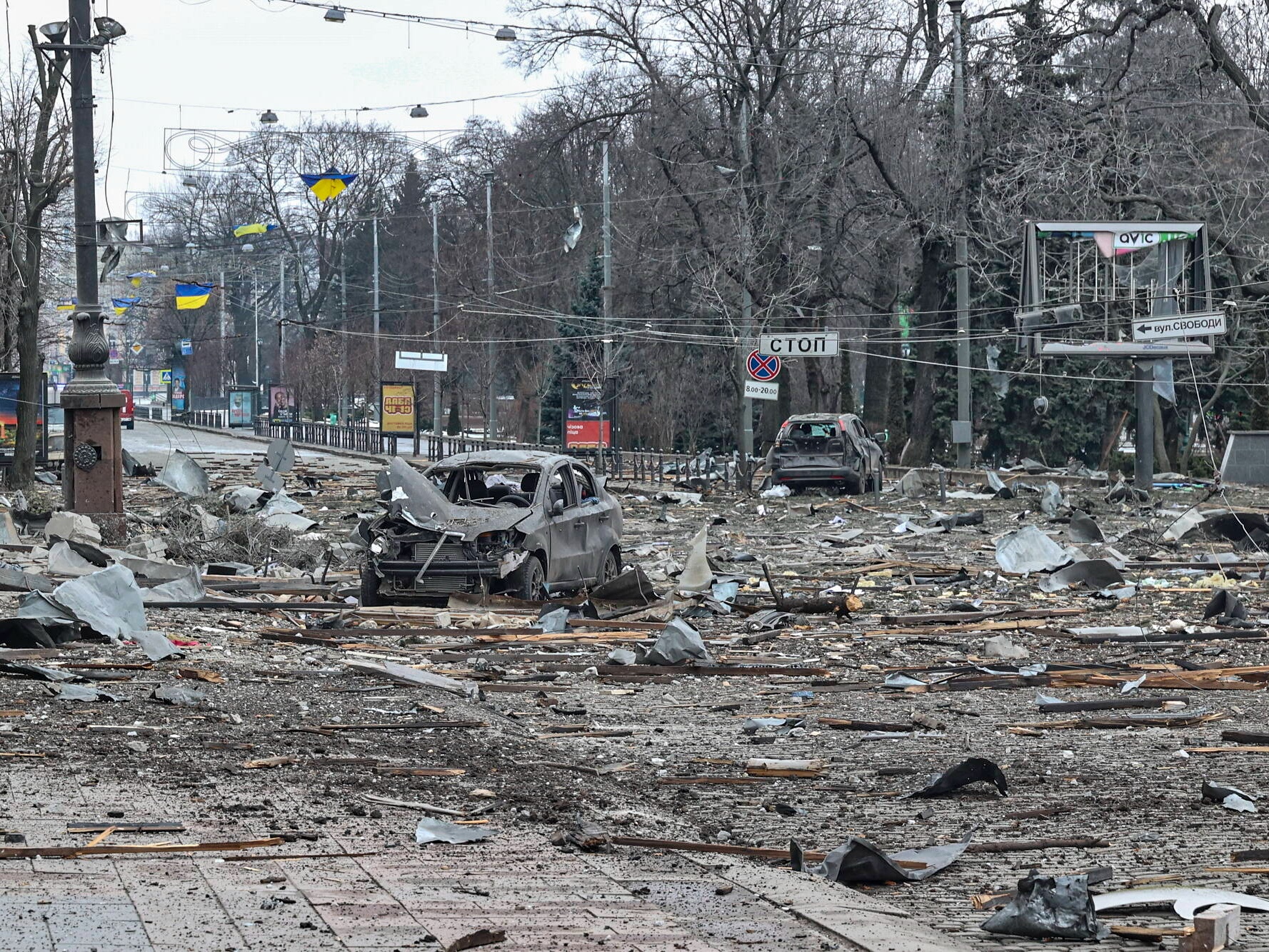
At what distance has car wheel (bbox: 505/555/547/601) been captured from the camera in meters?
15.4

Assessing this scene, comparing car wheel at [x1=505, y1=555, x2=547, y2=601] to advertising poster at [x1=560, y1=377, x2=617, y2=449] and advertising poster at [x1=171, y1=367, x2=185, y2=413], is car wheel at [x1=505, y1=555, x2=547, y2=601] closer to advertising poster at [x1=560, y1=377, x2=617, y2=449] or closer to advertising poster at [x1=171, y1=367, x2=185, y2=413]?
advertising poster at [x1=560, y1=377, x2=617, y2=449]

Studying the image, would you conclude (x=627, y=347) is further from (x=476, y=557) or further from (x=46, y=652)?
(x=46, y=652)

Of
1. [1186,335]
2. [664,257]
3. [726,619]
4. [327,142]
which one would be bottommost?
[726,619]

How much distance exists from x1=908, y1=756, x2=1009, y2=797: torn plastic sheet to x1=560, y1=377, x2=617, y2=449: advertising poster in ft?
113

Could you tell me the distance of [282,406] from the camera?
72250 millimetres

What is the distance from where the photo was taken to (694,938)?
16.6 feet

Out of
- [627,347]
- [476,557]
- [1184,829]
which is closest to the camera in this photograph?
[1184,829]

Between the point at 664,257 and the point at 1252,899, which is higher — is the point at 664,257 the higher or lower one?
the higher one

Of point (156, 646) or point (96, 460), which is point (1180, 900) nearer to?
point (156, 646)

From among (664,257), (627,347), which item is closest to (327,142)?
(627,347)

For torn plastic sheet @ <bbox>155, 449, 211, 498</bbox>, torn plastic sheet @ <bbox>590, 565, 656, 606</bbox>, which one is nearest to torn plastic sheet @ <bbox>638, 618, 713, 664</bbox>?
torn plastic sheet @ <bbox>590, 565, 656, 606</bbox>

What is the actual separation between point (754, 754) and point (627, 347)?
5034cm

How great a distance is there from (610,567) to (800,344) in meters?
20.0

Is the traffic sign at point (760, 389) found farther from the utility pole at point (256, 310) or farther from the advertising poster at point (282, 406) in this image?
the utility pole at point (256, 310)
